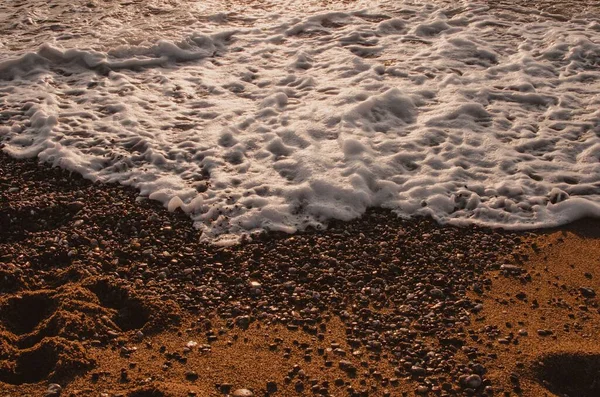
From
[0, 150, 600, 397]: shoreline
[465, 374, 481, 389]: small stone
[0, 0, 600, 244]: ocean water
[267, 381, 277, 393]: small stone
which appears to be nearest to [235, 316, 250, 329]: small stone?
[0, 150, 600, 397]: shoreline

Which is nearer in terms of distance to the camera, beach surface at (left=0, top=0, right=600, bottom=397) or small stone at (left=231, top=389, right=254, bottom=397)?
small stone at (left=231, top=389, right=254, bottom=397)

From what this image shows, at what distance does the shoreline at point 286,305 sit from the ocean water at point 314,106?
0.34 m

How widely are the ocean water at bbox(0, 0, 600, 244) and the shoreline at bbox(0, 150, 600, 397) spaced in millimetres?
337

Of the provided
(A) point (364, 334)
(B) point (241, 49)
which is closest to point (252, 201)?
(A) point (364, 334)

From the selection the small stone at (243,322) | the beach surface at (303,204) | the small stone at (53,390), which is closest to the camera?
the small stone at (53,390)

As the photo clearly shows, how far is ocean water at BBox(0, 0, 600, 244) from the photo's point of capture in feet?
17.4

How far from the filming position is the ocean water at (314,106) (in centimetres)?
530

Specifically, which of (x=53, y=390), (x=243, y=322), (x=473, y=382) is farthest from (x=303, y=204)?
(x=53, y=390)

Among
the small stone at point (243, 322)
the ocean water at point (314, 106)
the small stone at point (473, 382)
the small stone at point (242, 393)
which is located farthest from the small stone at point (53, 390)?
the small stone at point (473, 382)

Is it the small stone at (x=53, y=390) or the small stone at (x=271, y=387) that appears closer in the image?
the small stone at (x=53, y=390)

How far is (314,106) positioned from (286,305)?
2725mm

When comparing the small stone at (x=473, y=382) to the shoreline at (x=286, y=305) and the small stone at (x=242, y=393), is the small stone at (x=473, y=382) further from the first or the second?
the small stone at (x=242, y=393)

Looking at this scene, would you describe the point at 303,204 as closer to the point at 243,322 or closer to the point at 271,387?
the point at 243,322

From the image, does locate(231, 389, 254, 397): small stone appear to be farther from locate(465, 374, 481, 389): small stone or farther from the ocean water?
the ocean water
